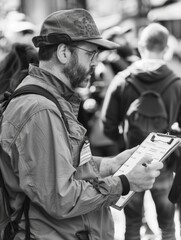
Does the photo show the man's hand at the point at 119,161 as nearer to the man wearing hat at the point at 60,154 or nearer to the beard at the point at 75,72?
the man wearing hat at the point at 60,154

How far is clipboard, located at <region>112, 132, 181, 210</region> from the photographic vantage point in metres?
2.94

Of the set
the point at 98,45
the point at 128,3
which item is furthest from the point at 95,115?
the point at 128,3

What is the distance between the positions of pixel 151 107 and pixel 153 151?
2213 mm

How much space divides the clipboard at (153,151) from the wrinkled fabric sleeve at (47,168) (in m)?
0.44

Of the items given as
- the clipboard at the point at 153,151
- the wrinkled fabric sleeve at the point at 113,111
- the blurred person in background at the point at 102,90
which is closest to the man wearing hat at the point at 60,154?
the clipboard at the point at 153,151

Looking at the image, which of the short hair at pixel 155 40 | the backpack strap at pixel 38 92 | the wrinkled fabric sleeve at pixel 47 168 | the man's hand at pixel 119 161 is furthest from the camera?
the short hair at pixel 155 40

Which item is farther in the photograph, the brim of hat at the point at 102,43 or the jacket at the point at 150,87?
the jacket at the point at 150,87

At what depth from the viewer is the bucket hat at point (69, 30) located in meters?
2.74

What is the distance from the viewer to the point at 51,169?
2531 mm

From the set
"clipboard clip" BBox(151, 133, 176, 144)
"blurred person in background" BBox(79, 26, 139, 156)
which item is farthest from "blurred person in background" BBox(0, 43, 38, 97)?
"blurred person in background" BBox(79, 26, 139, 156)

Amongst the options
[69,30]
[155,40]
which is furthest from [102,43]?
[155,40]

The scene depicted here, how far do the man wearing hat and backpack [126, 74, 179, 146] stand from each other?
2351 mm

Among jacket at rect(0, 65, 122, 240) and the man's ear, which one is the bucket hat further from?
jacket at rect(0, 65, 122, 240)

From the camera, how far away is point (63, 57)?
109 inches
